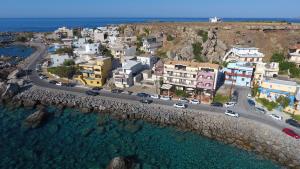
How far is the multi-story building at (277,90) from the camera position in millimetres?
50628

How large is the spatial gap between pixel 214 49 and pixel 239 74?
3345 cm

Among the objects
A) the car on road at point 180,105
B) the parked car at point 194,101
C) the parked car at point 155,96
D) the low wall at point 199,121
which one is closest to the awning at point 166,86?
the parked car at point 155,96

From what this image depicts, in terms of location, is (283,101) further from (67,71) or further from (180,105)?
(67,71)

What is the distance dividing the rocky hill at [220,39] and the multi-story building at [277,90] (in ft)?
118

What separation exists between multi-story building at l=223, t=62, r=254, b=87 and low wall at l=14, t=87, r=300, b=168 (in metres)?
20.5

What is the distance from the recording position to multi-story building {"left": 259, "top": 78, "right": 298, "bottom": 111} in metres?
50.6

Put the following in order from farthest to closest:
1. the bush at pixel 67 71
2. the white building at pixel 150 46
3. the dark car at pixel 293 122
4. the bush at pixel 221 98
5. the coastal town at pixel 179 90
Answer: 1. the white building at pixel 150 46
2. the bush at pixel 67 71
3. the bush at pixel 221 98
4. the coastal town at pixel 179 90
5. the dark car at pixel 293 122

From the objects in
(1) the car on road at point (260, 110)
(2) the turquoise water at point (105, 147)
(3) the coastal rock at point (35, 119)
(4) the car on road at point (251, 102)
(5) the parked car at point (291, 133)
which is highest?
(4) the car on road at point (251, 102)

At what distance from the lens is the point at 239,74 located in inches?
2542

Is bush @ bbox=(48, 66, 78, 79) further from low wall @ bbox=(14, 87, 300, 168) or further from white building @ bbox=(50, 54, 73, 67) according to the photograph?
white building @ bbox=(50, 54, 73, 67)

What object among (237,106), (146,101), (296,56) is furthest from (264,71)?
(146,101)

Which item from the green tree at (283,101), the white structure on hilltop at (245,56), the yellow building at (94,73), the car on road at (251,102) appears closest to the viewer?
the green tree at (283,101)

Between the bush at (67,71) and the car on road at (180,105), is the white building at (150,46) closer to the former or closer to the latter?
the bush at (67,71)

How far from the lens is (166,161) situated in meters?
38.4
